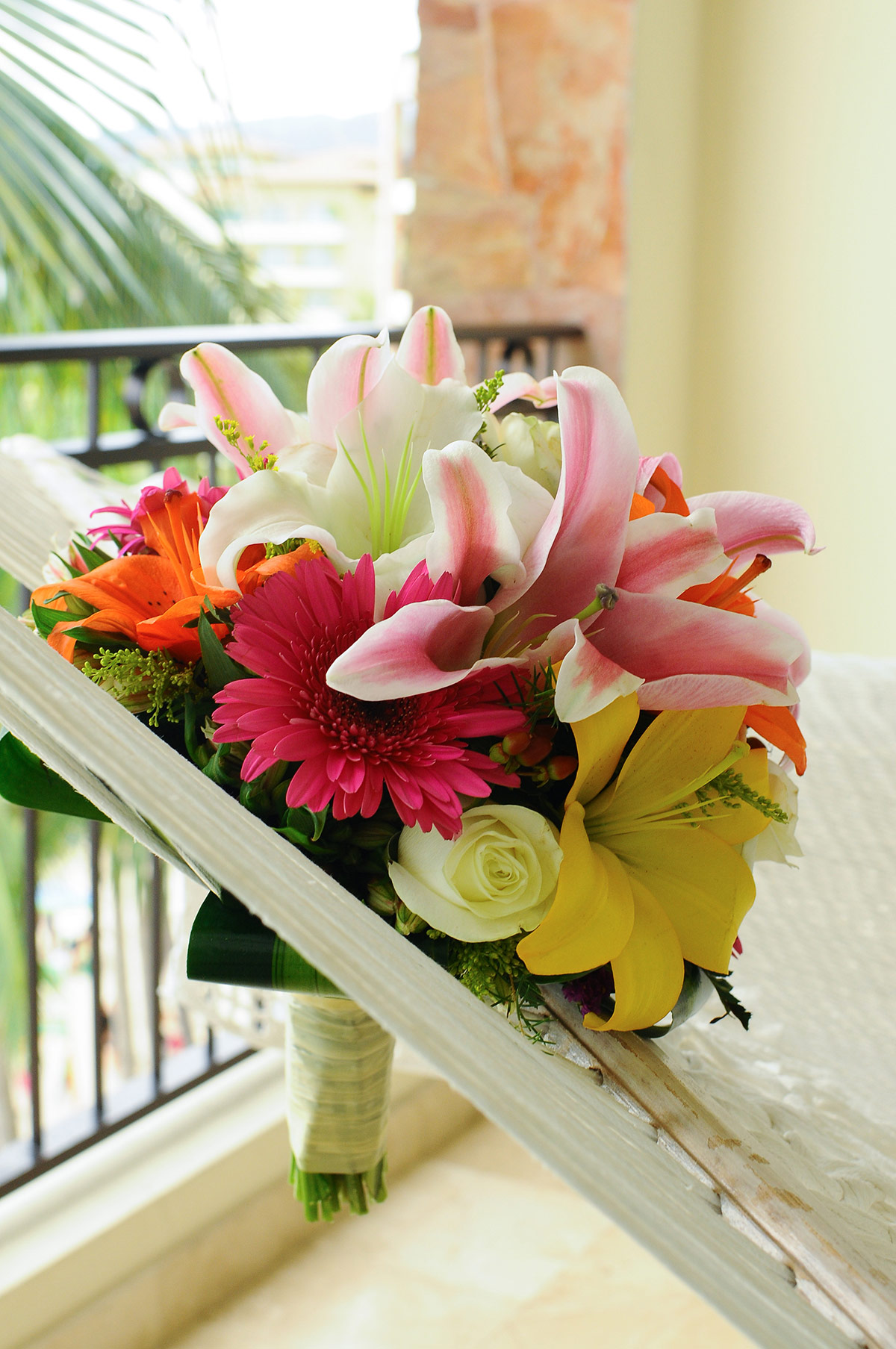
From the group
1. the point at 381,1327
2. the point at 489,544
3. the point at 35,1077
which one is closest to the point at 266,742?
the point at 489,544

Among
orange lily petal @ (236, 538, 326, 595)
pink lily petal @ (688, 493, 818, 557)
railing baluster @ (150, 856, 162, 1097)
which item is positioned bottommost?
railing baluster @ (150, 856, 162, 1097)

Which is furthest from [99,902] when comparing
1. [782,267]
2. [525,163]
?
[782,267]

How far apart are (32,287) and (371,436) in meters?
4.42

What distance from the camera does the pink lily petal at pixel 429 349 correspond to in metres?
0.54

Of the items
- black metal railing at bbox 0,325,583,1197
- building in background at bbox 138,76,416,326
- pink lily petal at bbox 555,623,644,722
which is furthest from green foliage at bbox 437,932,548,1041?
building in background at bbox 138,76,416,326

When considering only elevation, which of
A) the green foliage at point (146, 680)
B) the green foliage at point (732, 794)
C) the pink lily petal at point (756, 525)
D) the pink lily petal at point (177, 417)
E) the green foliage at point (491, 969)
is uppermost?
the pink lily petal at point (177, 417)

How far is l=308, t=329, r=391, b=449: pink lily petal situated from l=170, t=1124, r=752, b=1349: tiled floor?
1.05m

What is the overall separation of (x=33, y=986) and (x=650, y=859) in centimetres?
95

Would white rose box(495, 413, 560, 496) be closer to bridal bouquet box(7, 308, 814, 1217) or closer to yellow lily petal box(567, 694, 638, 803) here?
bridal bouquet box(7, 308, 814, 1217)

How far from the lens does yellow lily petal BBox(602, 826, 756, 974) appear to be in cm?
47

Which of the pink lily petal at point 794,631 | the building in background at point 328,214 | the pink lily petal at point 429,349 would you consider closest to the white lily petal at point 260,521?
the pink lily petal at point 429,349

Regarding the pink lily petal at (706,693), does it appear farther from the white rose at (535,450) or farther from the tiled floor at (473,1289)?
the tiled floor at (473,1289)

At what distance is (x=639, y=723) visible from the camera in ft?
1.58

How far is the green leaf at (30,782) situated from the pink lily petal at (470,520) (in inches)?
8.0
